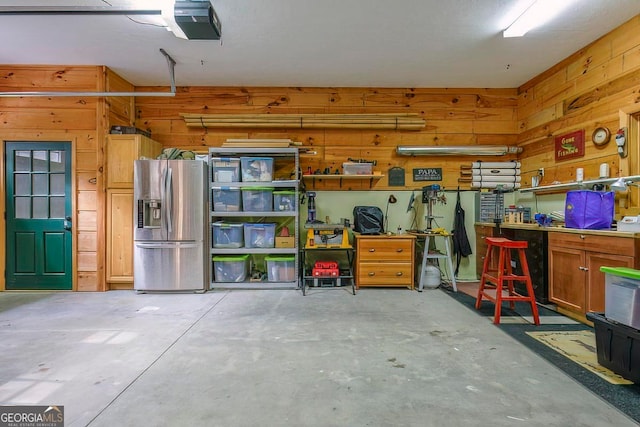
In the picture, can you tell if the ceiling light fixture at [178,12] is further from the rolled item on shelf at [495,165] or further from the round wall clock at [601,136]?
the round wall clock at [601,136]

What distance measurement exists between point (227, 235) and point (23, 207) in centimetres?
294

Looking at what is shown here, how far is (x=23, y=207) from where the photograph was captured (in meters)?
4.19

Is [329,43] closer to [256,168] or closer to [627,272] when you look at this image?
[256,168]

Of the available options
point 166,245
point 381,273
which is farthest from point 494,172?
point 166,245

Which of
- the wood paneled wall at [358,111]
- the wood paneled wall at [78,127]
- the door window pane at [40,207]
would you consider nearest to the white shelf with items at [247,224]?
the wood paneled wall at [358,111]

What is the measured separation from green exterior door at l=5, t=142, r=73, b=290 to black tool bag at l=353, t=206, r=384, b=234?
420 centimetres

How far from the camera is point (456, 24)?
10.6 feet

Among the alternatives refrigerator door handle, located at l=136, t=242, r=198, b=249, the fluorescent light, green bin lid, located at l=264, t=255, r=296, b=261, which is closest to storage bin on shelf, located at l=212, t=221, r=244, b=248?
refrigerator door handle, located at l=136, t=242, r=198, b=249

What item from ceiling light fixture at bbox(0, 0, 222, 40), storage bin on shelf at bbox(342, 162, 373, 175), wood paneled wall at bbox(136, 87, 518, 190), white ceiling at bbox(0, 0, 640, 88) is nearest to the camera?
ceiling light fixture at bbox(0, 0, 222, 40)

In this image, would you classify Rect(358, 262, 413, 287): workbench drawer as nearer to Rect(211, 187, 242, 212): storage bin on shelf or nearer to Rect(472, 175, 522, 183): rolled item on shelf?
Rect(472, 175, 522, 183): rolled item on shelf

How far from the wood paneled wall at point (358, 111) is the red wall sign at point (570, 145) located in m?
0.93

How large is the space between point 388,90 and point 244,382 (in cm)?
467

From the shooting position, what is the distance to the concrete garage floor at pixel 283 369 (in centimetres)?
168

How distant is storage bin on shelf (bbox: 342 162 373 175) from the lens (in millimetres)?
4551
